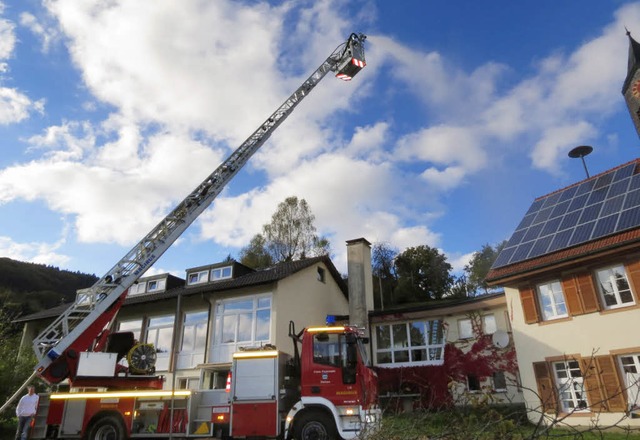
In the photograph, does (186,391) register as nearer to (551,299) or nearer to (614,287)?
(551,299)

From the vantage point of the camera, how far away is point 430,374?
20.5 meters

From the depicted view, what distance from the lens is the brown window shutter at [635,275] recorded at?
14031mm

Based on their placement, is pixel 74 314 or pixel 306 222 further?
pixel 306 222

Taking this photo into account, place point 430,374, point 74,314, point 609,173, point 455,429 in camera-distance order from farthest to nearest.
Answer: point 430,374 → point 609,173 → point 74,314 → point 455,429

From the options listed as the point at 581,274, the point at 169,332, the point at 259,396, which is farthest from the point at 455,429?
the point at 169,332

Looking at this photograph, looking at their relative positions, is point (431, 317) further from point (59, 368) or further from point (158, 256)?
point (59, 368)

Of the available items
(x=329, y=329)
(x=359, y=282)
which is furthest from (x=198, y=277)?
(x=329, y=329)

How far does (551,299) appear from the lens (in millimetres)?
16391

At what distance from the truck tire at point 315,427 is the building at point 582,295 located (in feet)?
22.4

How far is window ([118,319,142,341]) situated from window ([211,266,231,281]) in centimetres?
470

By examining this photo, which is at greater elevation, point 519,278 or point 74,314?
point 519,278

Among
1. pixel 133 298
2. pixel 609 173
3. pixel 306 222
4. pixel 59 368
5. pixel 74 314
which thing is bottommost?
pixel 59 368

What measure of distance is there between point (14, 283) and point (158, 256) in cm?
8258

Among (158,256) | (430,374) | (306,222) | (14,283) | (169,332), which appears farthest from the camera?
(14,283)
